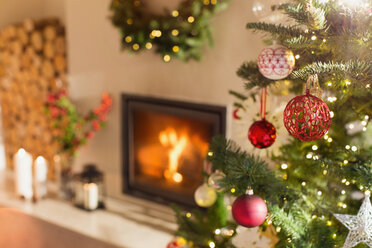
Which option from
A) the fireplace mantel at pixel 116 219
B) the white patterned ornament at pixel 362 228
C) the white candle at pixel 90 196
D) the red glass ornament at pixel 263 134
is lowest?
the fireplace mantel at pixel 116 219

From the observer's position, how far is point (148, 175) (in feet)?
9.53

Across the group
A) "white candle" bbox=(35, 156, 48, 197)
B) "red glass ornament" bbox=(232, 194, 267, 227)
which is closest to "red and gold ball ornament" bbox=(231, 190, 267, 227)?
"red glass ornament" bbox=(232, 194, 267, 227)

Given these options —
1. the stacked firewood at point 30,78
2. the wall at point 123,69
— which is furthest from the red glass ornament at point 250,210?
the stacked firewood at point 30,78

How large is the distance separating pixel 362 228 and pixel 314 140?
28 cm

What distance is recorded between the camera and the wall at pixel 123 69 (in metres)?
2.33

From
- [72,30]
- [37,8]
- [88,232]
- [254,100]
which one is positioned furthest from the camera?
[37,8]

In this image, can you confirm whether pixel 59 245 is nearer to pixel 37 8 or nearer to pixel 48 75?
pixel 48 75

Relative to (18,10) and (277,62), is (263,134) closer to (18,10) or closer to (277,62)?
(277,62)

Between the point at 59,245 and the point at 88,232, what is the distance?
0.66 m

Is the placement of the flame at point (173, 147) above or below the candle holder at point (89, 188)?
above

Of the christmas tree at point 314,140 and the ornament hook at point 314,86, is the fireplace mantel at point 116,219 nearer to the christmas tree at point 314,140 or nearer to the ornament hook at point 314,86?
the christmas tree at point 314,140

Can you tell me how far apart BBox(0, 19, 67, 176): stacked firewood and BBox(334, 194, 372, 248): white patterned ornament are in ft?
8.22

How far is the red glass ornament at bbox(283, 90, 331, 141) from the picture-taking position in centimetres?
117

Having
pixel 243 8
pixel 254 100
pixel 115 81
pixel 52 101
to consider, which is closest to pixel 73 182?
pixel 52 101
